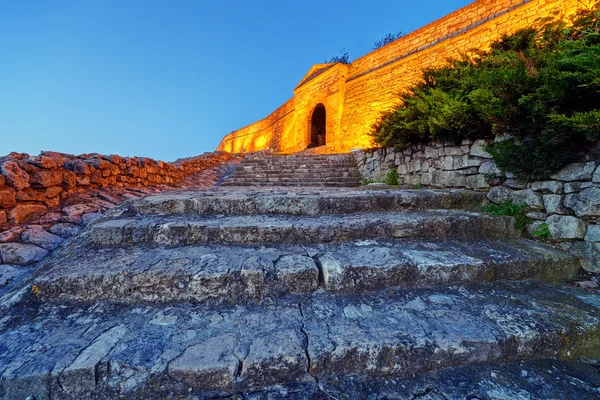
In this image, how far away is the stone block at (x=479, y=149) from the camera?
2570mm

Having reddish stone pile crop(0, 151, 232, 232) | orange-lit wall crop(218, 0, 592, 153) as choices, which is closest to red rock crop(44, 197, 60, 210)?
reddish stone pile crop(0, 151, 232, 232)

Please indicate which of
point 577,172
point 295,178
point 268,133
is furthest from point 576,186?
point 268,133

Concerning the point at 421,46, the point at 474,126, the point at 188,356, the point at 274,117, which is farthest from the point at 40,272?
the point at 274,117

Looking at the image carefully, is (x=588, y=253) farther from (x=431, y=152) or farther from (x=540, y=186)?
(x=431, y=152)

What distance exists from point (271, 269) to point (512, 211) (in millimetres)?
2283

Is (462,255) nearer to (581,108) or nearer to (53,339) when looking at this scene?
(581,108)

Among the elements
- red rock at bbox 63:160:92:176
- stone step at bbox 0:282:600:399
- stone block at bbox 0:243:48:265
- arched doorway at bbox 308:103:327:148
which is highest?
arched doorway at bbox 308:103:327:148

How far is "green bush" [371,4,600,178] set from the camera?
64.2 inches

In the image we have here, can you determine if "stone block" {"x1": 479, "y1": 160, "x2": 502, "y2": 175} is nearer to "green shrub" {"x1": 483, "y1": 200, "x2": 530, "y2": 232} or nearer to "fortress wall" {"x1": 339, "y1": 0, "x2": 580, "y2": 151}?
"green shrub" {"x1": 483, "y1": 200, "x2": 530, "y2": 232}

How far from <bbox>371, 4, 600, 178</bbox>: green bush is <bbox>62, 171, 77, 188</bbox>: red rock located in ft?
14.1

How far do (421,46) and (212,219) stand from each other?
11156 millimetres

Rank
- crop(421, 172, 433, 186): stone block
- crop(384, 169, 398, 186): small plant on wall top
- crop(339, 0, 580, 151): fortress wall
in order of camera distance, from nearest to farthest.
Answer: crop(421, 172, 433, 186): stone block, crop(384, 169, 398, 186): small plant on wall top, crop(339, 0, 580, 151): fortress wall

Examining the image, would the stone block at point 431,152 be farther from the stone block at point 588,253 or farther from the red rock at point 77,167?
the red rock at point 77,167

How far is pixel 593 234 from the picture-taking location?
175 centimetres
